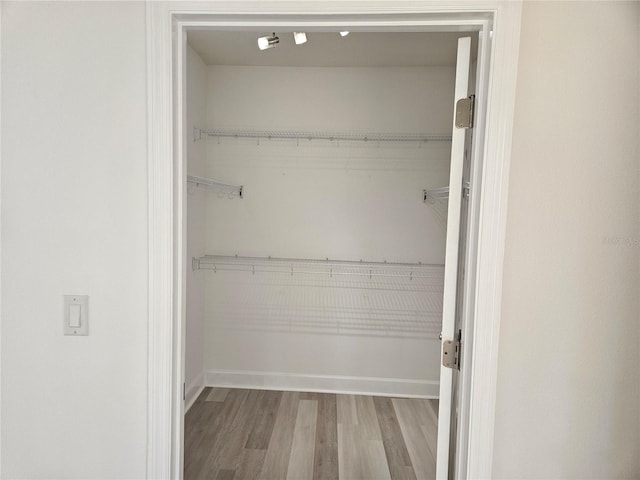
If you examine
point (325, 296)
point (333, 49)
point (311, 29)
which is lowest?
point (325, 296)

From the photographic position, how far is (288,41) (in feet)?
8.30

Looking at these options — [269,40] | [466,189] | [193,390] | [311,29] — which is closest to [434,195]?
[269,40]

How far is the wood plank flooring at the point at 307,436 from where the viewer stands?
7.19 ft

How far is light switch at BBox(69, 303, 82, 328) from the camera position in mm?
1162

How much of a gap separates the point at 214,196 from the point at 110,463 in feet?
6.98

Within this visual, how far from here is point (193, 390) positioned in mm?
2938

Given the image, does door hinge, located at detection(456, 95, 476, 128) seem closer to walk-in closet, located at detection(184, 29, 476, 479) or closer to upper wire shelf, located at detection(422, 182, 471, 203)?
upper wire shelf, located at detection(422, 182, 471, 203)

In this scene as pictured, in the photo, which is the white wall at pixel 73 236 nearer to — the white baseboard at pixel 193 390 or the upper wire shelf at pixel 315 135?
the white baseboard at pixel 193 390

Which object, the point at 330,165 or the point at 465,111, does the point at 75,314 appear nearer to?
the point at 465,111

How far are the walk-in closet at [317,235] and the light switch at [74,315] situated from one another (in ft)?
5.30

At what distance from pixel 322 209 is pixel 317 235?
20cm

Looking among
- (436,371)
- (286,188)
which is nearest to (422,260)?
(436,371)

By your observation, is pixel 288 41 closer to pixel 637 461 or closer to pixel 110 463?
pixel 110 463

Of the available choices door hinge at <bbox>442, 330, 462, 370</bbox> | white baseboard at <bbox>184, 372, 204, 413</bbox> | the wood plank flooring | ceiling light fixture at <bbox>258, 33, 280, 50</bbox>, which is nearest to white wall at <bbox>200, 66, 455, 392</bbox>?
white baseboard at <bbox>184, 372, 204, 413</bbox>
